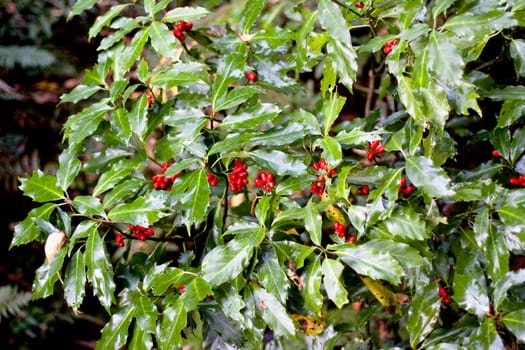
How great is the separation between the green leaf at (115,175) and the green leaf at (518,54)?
77 centimetres

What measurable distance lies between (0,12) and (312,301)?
8.68ft

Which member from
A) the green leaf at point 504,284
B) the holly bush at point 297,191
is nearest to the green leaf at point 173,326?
the holly bush at point 297,191

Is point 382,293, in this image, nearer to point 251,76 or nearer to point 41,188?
point 251,76

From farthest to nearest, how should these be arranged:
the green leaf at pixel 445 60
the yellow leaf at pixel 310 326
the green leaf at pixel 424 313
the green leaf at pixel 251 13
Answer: the yellow leaf at pixel 310 326 → the green leaf at pixel 251 13 → the green leaf at pixel 424 313 → the green leaf at pixel 445 60

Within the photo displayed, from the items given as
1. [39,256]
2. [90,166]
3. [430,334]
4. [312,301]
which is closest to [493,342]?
[430,334]

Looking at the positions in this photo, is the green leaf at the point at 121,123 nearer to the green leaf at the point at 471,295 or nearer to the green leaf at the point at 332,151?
the green leaf at the point at 332,151

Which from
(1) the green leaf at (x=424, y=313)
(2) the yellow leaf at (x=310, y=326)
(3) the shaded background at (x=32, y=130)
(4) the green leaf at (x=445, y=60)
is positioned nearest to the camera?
(4) the green leaf at (x=445, y=60)

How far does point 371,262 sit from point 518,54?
50 centimetres

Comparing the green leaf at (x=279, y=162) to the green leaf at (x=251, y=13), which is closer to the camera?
the green leaf at (x=279, y=162)

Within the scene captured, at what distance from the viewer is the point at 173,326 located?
0.89 m

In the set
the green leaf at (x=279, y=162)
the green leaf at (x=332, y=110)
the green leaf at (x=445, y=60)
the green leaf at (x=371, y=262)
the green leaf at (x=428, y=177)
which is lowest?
the green leaf at (x=371, y=262)

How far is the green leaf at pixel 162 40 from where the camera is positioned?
3.27 feet

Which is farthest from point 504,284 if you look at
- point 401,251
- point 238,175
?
point 238,175

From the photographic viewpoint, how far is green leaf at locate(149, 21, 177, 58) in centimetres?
100
